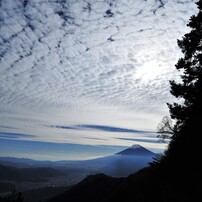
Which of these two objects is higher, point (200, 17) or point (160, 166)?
point (200, 17)

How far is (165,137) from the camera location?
62.3m

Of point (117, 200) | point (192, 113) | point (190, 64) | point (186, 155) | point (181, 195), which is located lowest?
point (117, 200)

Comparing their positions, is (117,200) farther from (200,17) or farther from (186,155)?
(200,17)

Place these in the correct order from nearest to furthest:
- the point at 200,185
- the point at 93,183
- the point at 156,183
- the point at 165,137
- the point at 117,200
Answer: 1. the point at 200,185
2. the point at 156,183
3. the point at 117,200
4. the point at 165,137
5. the point at 93,183

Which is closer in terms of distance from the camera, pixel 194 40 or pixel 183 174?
pixel 183 174

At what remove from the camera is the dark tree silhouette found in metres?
24.3

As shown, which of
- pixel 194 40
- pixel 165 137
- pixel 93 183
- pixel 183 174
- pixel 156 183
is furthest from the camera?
pixel 93 183

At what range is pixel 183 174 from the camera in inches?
926

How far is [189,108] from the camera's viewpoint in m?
27.4

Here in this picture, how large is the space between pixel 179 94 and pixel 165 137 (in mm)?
34658

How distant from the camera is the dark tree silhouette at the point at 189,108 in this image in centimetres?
2428

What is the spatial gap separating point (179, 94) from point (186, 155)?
754cm

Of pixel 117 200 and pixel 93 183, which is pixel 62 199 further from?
pixel 117 200

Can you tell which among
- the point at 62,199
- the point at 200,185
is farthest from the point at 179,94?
the point at 62,199
